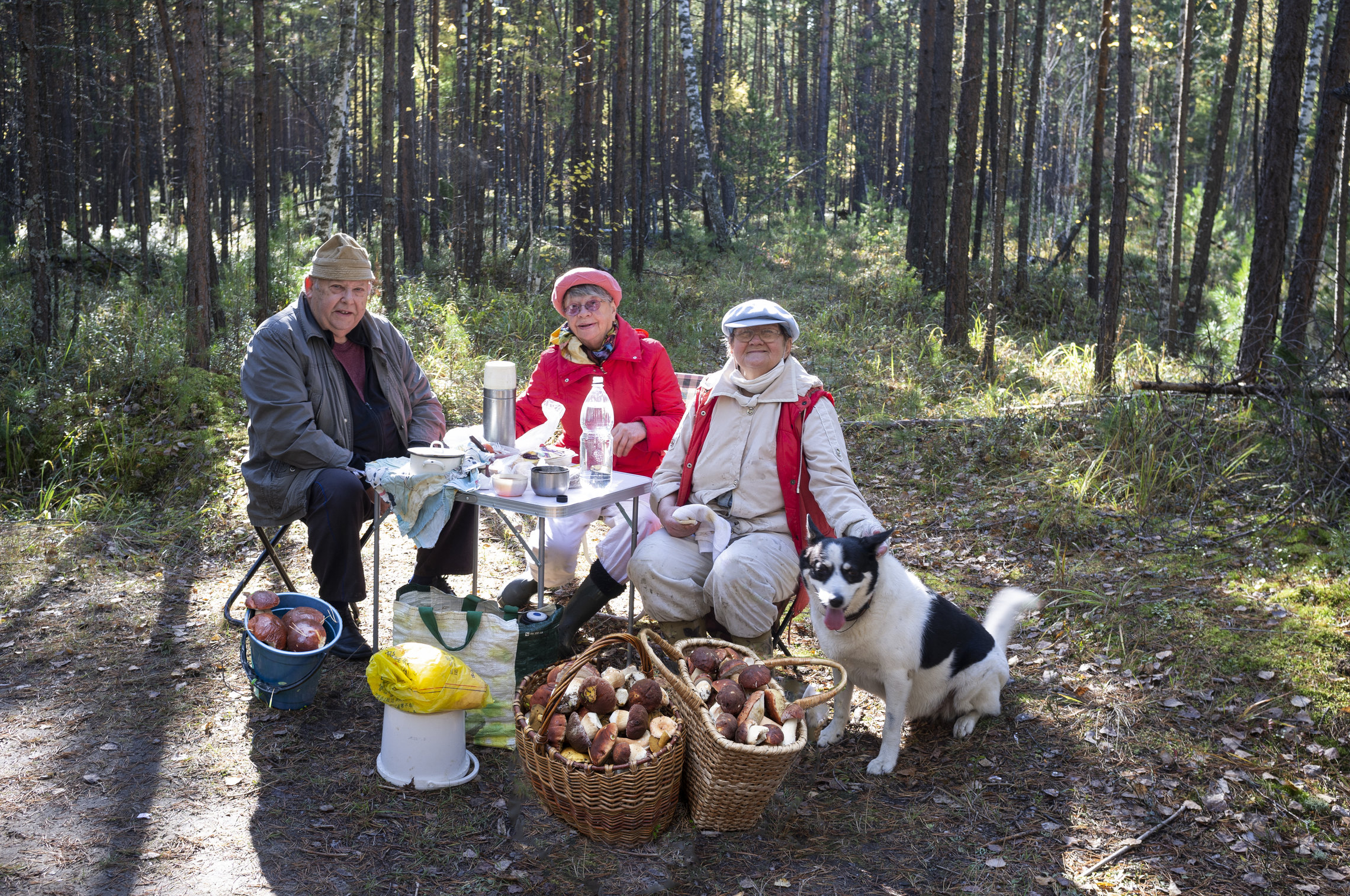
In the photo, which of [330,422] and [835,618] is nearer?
[835,618]

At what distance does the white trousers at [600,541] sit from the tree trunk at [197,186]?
4278 millimetres

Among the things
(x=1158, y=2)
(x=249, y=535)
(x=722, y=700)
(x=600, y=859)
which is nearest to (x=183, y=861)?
(x=600, y=859)

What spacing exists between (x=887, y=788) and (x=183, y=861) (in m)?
2.29

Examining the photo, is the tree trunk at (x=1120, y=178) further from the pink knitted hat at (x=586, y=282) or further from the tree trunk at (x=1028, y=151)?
the pink knitted hat at (x=586, y=282)

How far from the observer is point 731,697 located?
2729 mm

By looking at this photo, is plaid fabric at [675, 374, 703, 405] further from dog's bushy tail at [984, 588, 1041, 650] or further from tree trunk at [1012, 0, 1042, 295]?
tree trunk at [1012, 0, 1042, 295]

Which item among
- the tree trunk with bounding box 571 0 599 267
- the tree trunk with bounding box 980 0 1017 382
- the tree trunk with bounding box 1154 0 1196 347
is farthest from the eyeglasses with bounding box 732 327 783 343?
the tree trunk with bounding box 1154 0 1196 347

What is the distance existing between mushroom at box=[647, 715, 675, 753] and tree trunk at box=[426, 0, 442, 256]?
Result: 11.7 meters

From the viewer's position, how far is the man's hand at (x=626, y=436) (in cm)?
409

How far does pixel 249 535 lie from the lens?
564 cm

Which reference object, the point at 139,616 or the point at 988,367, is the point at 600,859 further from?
the point at 988,367

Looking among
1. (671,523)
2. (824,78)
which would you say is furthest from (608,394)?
(824,78)

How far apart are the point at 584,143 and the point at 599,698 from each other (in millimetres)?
10499

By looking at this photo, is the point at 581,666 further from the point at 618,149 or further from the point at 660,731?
the point at 618,149
